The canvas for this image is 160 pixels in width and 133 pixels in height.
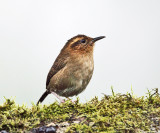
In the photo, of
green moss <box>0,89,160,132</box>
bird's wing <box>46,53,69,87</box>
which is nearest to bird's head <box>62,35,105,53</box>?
bird's wing <box>46,53,69,87</box>

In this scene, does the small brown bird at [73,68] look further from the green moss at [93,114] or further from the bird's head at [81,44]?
the green moss at [93,114]

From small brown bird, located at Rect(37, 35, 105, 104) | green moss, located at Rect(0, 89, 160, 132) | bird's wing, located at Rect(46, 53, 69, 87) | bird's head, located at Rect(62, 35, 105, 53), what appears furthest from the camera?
bird's head, located at Rect(62, 35, 105, 53)

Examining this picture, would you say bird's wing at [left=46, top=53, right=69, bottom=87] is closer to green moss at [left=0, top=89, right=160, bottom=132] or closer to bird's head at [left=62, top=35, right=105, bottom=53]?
bird's head at [left=62, top=35, right=105, bottom=53]

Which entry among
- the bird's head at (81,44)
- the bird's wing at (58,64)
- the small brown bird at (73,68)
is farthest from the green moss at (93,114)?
the bird's head at (81,44)

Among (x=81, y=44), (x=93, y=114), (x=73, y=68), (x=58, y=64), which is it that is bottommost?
(x=93, y=114)

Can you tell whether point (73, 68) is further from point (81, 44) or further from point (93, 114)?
point (93, 114)

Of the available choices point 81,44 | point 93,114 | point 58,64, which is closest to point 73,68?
point 58,64
